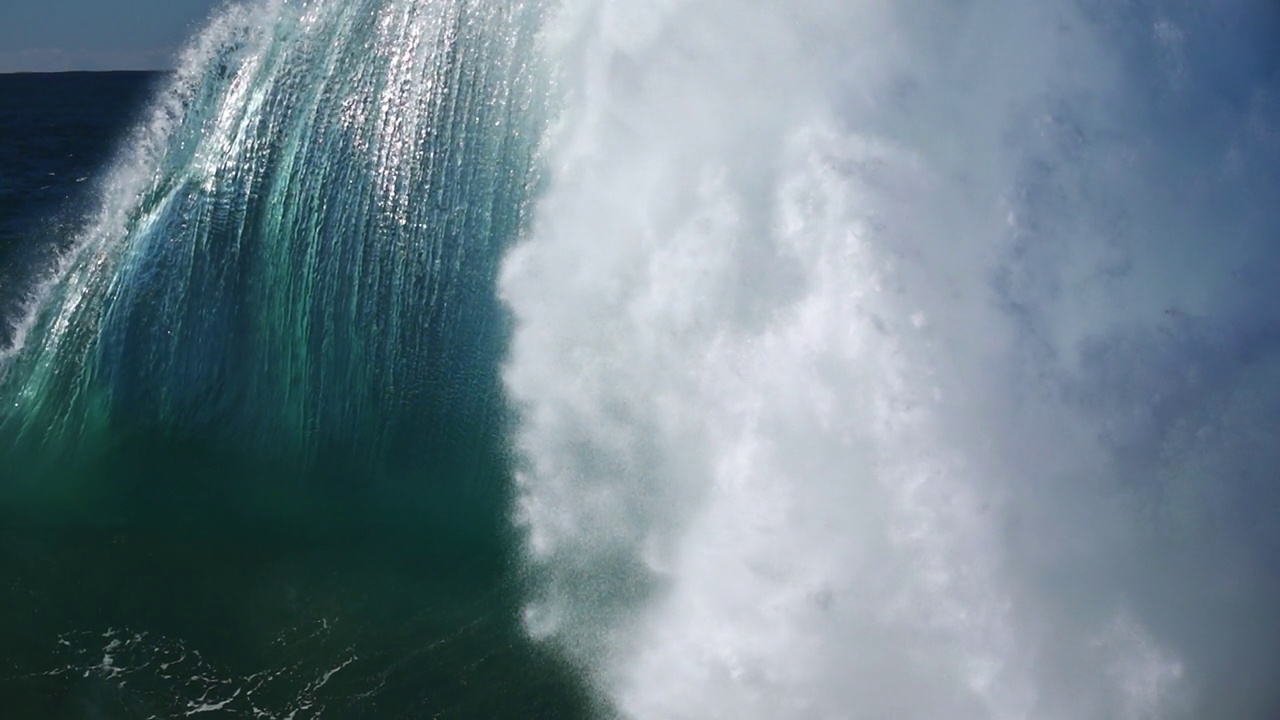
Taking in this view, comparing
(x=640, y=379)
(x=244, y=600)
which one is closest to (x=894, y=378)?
(x=640, y=379)

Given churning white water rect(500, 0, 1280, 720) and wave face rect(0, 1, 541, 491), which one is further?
wave face rect(0, 1, 541, 491)

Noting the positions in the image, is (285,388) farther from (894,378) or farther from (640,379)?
(894,378)

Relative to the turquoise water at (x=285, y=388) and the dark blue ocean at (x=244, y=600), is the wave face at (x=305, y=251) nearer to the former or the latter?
the turquoise water at (x=285, y=388)

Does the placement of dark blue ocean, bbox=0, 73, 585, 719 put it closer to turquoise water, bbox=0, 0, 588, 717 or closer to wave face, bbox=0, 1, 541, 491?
turquoise water, bbox=0, 0, 588, 717

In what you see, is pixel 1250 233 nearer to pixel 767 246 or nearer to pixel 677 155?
pixel 767 246

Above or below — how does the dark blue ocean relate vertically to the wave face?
below

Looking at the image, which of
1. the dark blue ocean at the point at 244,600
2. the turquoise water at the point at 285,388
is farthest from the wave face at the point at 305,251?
the dark blue ocean at the point at 244,600

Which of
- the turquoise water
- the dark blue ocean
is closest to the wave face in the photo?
the turquoise water
